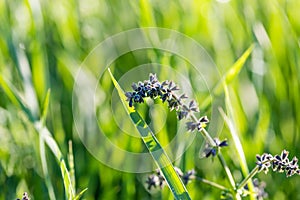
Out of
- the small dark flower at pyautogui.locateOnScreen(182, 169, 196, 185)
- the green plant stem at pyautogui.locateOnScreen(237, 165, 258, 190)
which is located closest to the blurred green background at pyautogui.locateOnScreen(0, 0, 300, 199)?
the small dark flower at pyautogui.locateOnScreen(182, 169, 196, 185)

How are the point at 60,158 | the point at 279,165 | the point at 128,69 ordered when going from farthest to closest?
the point at 128,69 → the point at 60,158 → the point at 279,165

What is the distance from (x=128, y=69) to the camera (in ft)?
5.85

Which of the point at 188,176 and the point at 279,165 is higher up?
the point at 188,176

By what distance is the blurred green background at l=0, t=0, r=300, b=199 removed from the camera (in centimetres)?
132

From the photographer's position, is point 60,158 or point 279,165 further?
point 60,158

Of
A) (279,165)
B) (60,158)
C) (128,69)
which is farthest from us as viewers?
(128,69)

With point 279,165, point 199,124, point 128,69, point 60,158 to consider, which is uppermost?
point 128,69

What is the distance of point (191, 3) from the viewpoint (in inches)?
81.4

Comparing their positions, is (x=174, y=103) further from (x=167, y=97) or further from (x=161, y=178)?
(x=161, y=178)

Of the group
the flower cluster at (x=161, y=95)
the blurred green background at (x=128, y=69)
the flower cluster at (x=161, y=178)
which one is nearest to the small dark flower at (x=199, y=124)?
the flower cluster at (x=161, y=95)

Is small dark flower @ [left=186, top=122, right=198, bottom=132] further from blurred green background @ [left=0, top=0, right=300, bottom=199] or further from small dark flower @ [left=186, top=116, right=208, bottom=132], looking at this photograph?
blurred green background @ [left=0, top=0, right=300, bottom=199]

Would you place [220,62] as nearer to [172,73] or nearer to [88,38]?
[172,73]

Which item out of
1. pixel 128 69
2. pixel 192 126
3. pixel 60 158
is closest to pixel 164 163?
pixel 192 126

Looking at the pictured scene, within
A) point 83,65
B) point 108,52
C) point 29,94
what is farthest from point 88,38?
point 29,94
